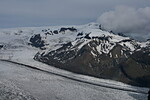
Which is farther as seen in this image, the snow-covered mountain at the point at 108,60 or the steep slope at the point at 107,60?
the steep slope at the point at 107,60

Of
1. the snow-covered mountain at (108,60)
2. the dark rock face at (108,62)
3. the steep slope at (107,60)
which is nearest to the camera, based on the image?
the dark rock face at (108,62)

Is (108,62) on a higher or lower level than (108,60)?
lower

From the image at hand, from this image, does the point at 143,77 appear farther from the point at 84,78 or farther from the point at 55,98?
the point at 55,98

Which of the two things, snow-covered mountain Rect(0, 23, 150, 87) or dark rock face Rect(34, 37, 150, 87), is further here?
snow-covered mountain Rect(0, 23, 150, 87)

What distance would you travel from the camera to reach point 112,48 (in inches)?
7141

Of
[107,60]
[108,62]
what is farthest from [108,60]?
[108,62]

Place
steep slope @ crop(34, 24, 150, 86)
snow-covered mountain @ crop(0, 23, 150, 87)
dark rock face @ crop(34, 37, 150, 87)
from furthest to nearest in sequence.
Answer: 1. steep slope @ crop(34, 24, 150, 86)
2. snow-covered mountain @ crop(0, 23, 150, 87)
3. dark rock face @ crop(34, 37, 150, 87)

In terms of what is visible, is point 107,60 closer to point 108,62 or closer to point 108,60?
point 108,60

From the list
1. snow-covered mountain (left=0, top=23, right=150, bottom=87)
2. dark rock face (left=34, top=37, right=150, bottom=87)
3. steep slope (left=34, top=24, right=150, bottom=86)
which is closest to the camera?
dark rock face (left=34, top=37, right=150, bottom=87)

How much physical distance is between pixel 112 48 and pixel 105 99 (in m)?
98.7

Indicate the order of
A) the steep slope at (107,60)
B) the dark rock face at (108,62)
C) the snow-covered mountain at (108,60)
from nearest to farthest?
the dark rock face at (108,62)
the snow-covered mountain at (108,60)
the steep slope at (107,60)

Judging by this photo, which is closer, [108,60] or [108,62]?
[108,62]

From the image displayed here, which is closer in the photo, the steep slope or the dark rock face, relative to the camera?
the dark rock face

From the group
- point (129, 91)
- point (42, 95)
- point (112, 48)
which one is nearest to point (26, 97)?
point (42, 95)
